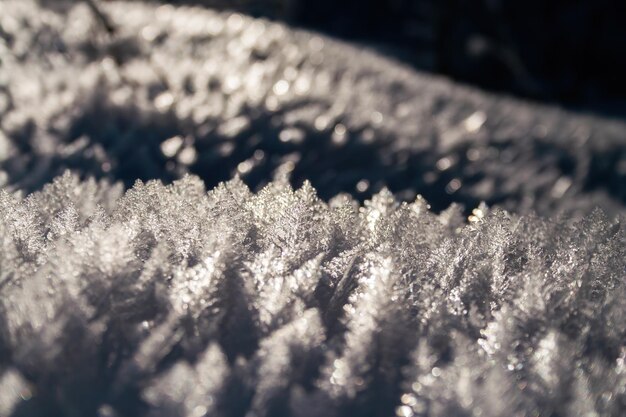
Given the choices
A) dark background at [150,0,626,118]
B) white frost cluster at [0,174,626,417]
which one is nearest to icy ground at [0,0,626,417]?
white frost cluster at [0,174,626,417]

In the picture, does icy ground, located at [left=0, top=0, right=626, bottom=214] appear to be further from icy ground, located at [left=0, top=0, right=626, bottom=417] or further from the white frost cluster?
the white frost cluster

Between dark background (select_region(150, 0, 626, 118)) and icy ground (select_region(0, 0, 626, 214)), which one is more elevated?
icy ground (select_region(0, 0, 626, 214))

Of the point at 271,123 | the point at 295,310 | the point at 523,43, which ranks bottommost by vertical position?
the point at 523,43

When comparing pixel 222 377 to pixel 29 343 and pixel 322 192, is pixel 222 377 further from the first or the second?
pixel 322 192

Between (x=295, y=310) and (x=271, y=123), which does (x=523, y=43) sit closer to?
(x=271, y=123)

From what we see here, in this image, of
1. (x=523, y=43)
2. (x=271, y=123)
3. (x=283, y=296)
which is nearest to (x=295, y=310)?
(x=283, y=296)

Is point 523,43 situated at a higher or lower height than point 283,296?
lower

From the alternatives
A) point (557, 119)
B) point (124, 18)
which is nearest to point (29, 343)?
point (557, 119)
